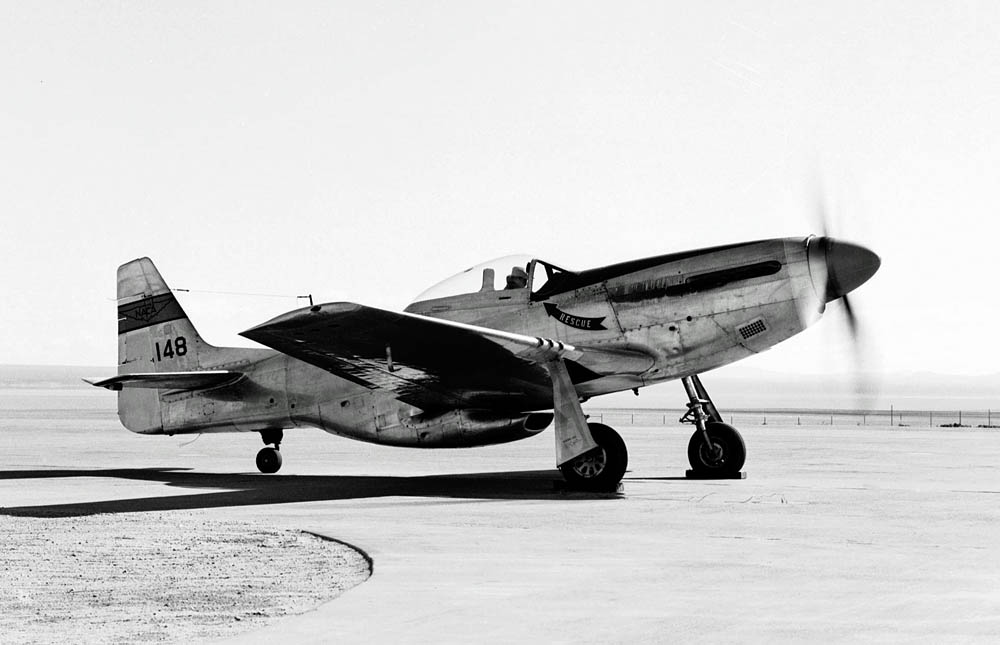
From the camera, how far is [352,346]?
41.4 feet

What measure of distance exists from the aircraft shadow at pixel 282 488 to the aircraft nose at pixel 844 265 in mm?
3884

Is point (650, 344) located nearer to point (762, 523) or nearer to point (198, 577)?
point (762, 523)

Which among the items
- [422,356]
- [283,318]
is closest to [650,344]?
[422,356]

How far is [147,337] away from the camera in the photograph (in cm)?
1858

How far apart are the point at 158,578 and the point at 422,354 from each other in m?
5.95

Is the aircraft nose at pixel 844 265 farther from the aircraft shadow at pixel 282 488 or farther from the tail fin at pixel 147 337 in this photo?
the tail fin at pixel 147 337

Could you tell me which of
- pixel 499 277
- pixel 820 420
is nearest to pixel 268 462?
pixel 499 277

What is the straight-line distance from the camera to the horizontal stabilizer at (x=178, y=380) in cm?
1593

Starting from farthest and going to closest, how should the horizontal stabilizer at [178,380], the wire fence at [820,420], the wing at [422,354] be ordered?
the wire fence at [820,420], the horizontal stabilizer at [178,380], the wing at [422,354]

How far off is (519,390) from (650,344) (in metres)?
1.78

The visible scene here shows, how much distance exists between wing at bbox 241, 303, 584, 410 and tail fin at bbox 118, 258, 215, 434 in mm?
4925

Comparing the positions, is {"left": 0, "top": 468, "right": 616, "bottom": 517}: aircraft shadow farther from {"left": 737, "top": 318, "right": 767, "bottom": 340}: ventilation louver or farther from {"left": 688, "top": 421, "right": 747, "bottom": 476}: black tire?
{"left": 737, "top": 318, "right": 767, "bottom": 340}: ventilation louver

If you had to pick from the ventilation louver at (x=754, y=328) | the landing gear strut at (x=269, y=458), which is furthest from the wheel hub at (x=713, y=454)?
the landing gear strut at (x=269, y=458)

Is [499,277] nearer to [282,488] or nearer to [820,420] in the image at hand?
[282,488]
